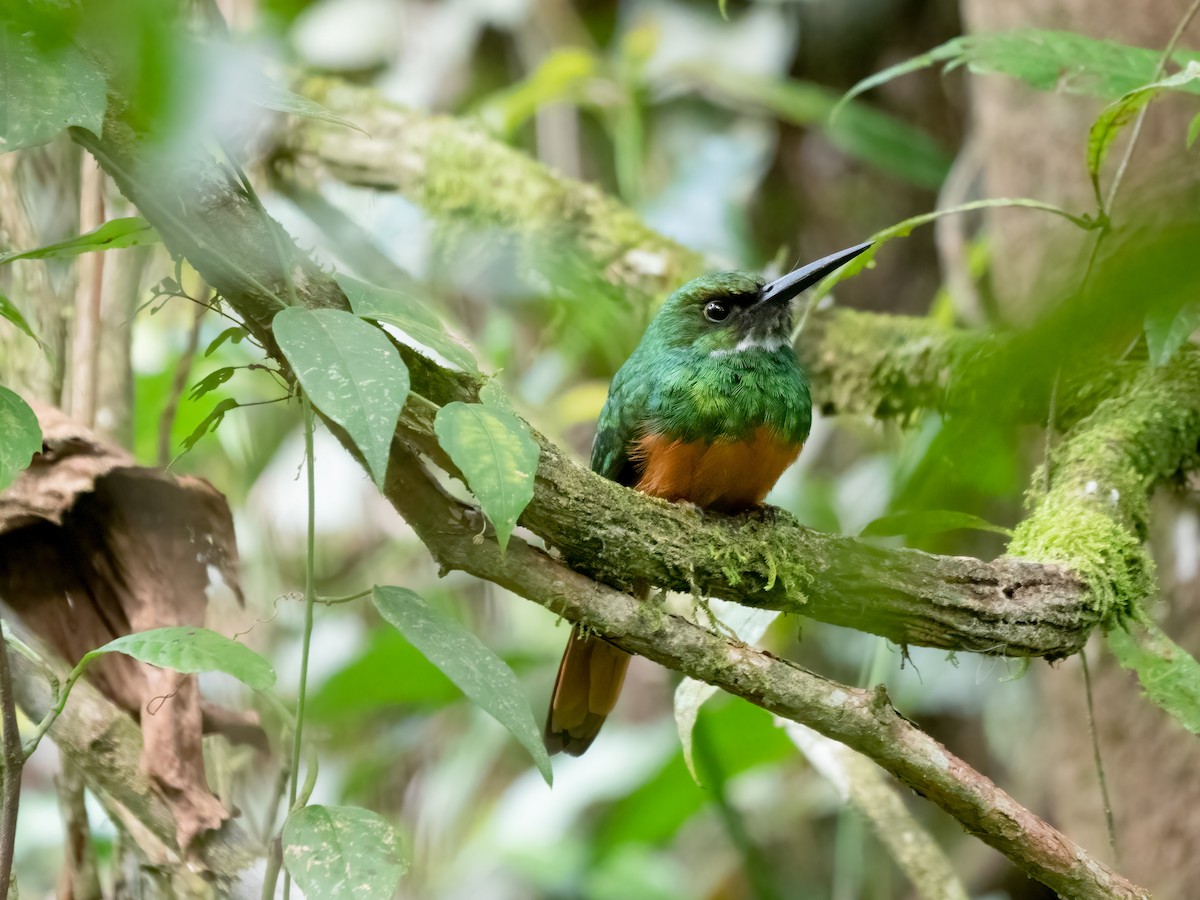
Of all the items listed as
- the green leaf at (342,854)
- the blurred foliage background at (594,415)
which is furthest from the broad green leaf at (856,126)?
the green leaf at (342,854)

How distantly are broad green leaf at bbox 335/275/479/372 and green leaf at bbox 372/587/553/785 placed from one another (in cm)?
27

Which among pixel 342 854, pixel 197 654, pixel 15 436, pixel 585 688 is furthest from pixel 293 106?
→ pixel 585 688

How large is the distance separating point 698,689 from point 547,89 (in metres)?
2.16

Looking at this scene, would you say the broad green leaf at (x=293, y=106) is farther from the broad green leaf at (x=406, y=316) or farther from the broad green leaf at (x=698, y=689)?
the broad green leaf at (x=698, y=689)

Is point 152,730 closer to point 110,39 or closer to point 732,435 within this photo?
point 732,435

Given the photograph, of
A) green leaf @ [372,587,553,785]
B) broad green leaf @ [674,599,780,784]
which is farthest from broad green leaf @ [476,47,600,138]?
green leaf @ [372,587,553,785]

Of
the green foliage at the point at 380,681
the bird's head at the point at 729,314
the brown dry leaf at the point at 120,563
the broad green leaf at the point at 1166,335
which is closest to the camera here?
the broad green leaf at the point at 1166,335

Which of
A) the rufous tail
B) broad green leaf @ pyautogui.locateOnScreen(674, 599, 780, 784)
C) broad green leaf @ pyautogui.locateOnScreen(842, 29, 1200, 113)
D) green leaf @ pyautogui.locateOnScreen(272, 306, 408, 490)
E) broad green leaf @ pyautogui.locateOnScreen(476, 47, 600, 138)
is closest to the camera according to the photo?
green leaf @ pyautogui.locateOnScreen(272, 306, 408, 490)

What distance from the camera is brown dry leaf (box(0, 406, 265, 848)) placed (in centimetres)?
159

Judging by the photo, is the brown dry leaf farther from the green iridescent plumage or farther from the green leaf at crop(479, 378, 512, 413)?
the green iridescent plumage

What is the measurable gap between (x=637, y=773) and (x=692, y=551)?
1.85 metres

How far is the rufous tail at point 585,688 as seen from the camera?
207 centimetres

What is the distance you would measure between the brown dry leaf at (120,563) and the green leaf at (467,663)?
485 mm

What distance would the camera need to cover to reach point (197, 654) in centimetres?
114
